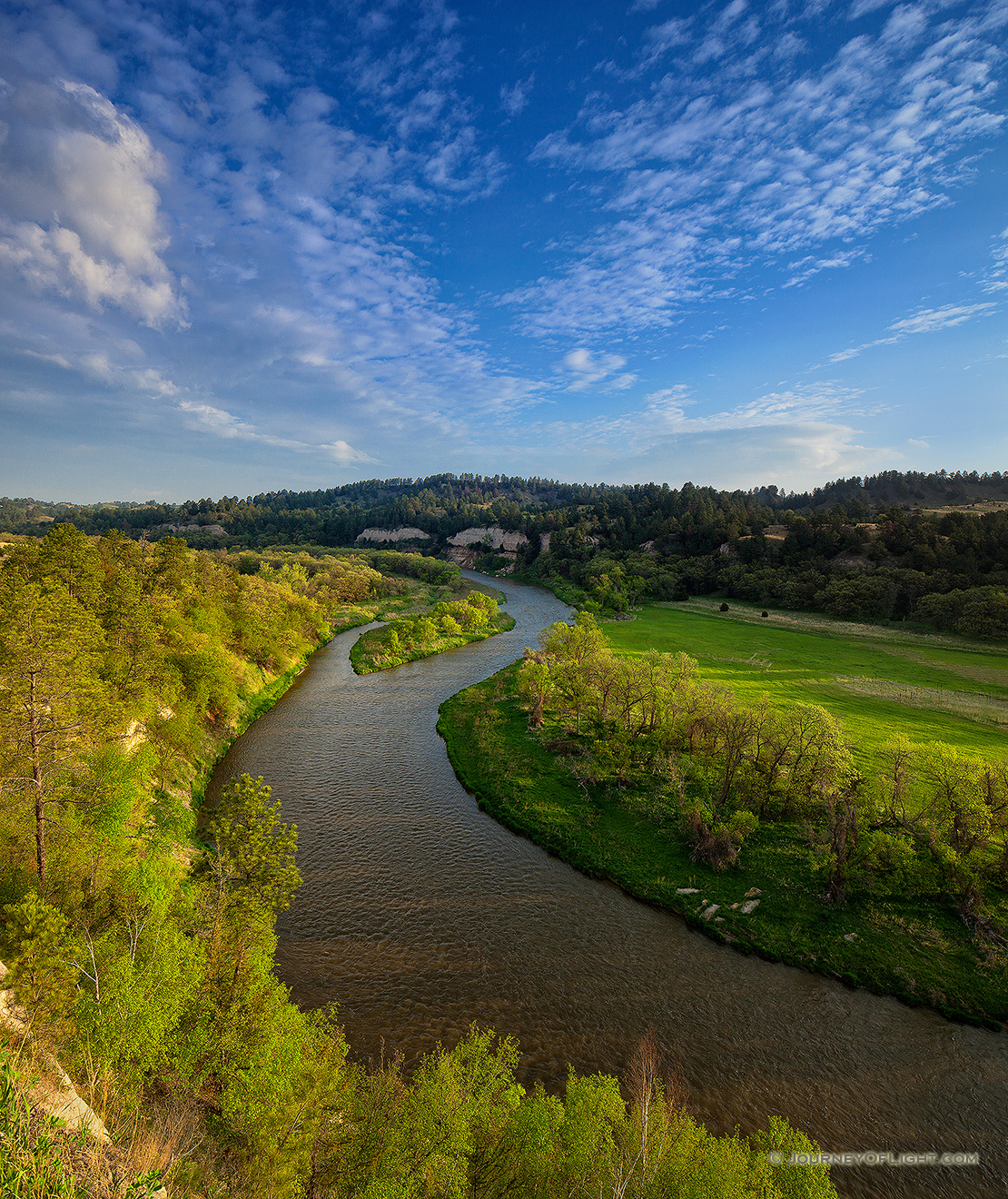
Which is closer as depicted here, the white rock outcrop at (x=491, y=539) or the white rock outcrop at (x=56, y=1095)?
the white rock outcrop at (x=56, y=1095)

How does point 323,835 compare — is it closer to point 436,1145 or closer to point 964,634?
point 436,1145

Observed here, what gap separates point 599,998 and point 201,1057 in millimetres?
13934

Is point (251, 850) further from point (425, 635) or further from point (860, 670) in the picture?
point (860, 670)

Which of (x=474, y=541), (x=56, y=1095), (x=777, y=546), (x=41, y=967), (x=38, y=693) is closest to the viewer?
(x=56, y=1095)

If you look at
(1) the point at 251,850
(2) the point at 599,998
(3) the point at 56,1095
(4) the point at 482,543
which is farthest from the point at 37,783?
(4) the point at 482,543

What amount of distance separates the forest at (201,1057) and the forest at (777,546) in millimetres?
78685

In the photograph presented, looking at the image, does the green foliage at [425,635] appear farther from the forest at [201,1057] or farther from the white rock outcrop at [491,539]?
the white rock outcrop at [491,539]

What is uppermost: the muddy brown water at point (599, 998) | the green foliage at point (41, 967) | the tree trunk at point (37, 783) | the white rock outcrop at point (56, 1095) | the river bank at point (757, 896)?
the tree trunk at point (37, 783)

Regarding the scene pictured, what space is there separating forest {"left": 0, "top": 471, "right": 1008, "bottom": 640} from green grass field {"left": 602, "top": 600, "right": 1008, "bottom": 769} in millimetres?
6974

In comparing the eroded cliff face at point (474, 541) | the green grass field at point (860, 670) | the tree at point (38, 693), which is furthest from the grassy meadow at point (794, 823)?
the eroded cliff face at point (474, 541)

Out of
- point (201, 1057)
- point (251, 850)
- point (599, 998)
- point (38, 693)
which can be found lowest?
point (599, 998)

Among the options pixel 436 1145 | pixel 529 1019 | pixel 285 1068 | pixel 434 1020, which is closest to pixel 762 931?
pixel 529 1019

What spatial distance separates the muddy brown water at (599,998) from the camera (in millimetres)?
15086

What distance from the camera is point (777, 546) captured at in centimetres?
11250
